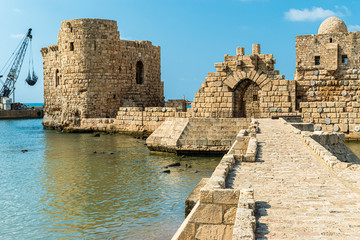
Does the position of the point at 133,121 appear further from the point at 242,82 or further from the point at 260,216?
the point at 260,216

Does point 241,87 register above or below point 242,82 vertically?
below

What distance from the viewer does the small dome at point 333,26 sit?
66.6 ft

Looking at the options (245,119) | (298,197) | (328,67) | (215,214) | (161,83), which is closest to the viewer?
(215,214)

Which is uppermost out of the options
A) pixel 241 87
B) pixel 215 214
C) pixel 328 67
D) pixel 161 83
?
pixel 161 83

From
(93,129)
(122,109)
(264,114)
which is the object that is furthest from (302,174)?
(93,129)

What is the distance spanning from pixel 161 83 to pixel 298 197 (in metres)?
25.1

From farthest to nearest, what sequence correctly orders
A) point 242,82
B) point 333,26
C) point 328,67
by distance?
point 333,26 < point 328,67 < point 242,82

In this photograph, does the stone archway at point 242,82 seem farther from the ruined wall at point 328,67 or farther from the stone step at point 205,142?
the stone step at point 205,142

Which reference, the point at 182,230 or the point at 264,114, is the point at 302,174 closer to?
the point at 182,230

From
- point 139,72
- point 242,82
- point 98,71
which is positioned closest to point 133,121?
point 98,71

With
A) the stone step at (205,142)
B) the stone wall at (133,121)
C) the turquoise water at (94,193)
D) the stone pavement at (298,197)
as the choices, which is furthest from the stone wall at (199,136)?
the stone pavement at (298,197)

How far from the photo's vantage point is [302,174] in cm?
562

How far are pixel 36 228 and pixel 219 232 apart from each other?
14.3 ft

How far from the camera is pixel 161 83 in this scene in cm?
2912
